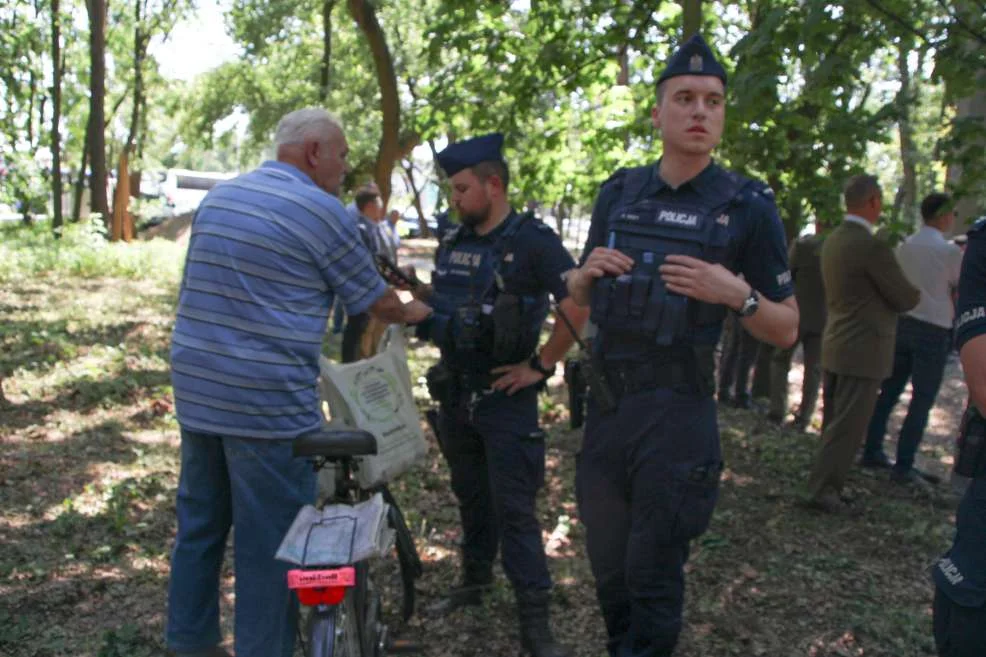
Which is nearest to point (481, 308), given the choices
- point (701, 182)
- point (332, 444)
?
point (332, 444)

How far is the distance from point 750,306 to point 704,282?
0.19 meters

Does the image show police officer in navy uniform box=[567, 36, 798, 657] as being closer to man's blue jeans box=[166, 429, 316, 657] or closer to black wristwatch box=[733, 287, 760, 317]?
black wristwatch box=[733, 287, 760, 317]

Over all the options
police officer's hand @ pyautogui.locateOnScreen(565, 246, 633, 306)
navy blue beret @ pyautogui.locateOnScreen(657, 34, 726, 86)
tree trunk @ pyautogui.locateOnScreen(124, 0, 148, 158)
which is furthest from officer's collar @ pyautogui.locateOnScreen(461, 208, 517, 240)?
tree trunk @ pyautogui.locateOnScreen(124, 0, 148, 158)

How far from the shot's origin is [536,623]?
4.21 m

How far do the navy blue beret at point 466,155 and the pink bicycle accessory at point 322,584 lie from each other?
190 centimetres

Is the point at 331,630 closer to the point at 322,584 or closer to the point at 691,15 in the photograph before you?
the point at 322,584

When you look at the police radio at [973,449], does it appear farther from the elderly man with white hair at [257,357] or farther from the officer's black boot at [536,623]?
the officer's black boot at [536,623]

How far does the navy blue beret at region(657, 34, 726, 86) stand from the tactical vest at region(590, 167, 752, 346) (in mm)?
353

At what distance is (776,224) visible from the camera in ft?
10.5

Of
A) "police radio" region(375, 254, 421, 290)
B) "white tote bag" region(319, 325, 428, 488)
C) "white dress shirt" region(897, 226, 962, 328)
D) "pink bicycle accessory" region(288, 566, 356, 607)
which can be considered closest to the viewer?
"pink bicycle accessory" region(288, 566, 356, 607)

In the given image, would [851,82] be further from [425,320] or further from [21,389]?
[21,389]

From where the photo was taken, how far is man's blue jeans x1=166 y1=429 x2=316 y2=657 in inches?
130

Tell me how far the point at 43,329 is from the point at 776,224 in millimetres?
10450

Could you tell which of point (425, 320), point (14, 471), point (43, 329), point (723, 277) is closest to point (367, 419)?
point (425, 320)
